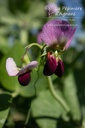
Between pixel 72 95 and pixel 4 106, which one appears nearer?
pixel 4 106

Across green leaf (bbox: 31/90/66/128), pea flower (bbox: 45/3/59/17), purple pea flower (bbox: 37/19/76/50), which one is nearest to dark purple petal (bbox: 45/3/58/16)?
pea flower (bbox: 45/3/59/17)

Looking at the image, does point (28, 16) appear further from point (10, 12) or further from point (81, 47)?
point (81, 47)

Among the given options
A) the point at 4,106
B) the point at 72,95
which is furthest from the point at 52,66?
the point at 72,95

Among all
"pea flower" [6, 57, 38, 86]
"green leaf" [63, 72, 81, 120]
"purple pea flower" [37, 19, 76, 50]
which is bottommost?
"green leaf" [63, 72, 81, 120]

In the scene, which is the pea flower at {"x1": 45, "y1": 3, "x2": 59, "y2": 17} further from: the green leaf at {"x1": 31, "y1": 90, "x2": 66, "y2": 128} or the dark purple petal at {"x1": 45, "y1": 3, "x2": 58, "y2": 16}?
the green leaf at {"x1": 31, "y1": 90, "x2": 66, "y2": 128}

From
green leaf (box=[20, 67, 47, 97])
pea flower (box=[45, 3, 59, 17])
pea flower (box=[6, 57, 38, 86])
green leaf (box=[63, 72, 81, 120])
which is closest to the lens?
pea flower (box=[6, 57, 38, 86])

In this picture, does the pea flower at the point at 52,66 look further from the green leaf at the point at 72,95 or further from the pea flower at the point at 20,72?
the green leaf at the point at 72,95

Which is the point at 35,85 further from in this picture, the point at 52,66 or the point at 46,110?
the point at 52,66
